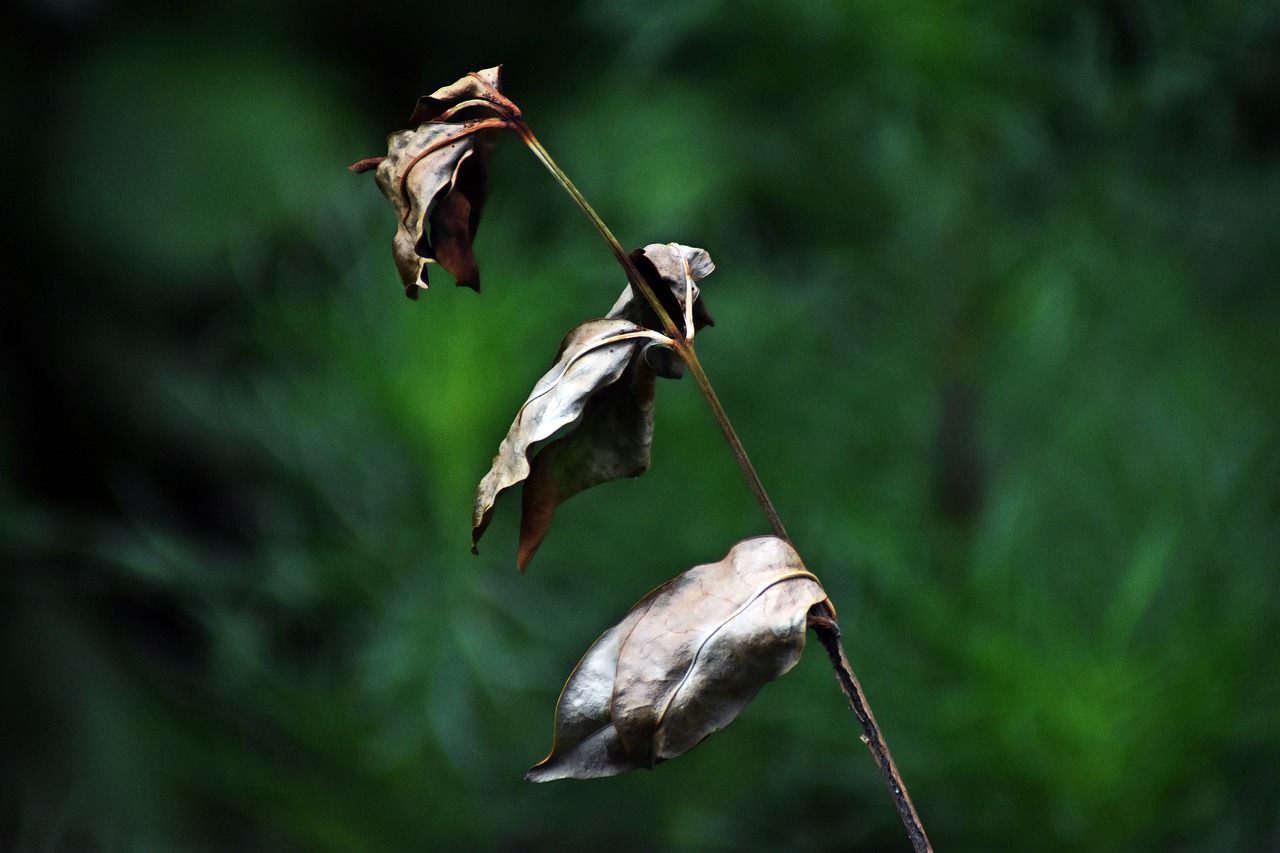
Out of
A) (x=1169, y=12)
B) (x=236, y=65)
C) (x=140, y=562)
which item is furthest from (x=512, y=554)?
(x=236, y=65)

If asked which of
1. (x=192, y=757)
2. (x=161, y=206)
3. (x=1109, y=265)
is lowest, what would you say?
(x=192, y=757)

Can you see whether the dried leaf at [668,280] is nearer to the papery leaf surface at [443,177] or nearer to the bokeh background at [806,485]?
the papery leaf surface at [443,177]

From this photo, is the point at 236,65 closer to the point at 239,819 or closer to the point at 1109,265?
the point at 239,819

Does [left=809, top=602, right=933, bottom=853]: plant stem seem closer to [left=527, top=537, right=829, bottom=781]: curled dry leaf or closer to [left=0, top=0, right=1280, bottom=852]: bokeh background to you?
[left=527, top=537, right=829, bottom=781]: curled dry leaf

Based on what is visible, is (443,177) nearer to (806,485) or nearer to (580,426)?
(580,426)

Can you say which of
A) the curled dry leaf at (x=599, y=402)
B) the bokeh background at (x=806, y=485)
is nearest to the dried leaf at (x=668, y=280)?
the curled dry leaf at (x=599, y=402)

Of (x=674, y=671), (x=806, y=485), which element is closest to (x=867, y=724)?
(x=674, y=671)

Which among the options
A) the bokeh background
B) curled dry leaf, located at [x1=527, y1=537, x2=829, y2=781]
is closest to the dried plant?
curled dry leaf, located at [x1=527, y1=537, x2=829, y2=781]
